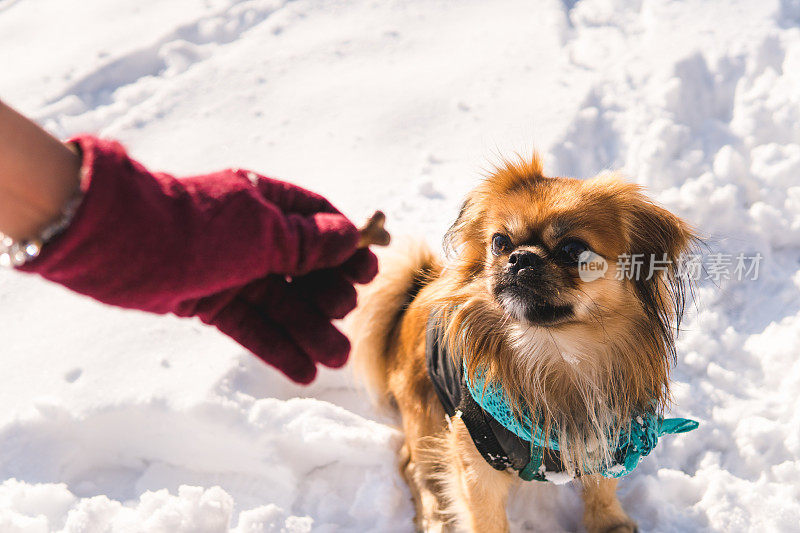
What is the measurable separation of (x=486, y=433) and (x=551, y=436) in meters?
0.22

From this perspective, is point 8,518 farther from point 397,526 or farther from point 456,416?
point 456,416

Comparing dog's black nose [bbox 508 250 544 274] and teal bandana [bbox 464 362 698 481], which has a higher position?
dog's black nose [bbox 508 250 544 274]

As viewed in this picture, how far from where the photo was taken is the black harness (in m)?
1.78

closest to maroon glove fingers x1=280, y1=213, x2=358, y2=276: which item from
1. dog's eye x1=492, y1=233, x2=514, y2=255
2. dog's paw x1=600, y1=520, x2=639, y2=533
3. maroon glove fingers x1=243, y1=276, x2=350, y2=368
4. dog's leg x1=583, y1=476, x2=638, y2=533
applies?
maroon glove fingers x1=243, y1=276, x2=350, y2=368

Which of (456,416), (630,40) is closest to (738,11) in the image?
(630,40)

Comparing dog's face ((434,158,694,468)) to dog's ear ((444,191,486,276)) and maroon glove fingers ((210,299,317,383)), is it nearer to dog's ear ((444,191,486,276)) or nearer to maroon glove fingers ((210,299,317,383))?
dog's ear ((444,191,486,276))

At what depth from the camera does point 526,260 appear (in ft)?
5.18

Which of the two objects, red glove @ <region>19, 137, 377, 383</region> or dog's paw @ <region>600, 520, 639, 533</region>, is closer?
red glove @ <region>19, 137, 377, 383</region>

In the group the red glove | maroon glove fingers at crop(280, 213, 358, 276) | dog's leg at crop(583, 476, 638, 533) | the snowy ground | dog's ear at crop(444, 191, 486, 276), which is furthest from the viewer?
the snowy ground

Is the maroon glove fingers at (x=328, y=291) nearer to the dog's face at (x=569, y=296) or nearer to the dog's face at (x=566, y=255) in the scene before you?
the dog's face at (x=569, y=296)

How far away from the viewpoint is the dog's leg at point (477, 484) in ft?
6.28

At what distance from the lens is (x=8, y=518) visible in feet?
6.62

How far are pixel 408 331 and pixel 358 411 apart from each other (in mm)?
505

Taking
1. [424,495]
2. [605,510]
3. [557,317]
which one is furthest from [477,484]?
[557,317]
